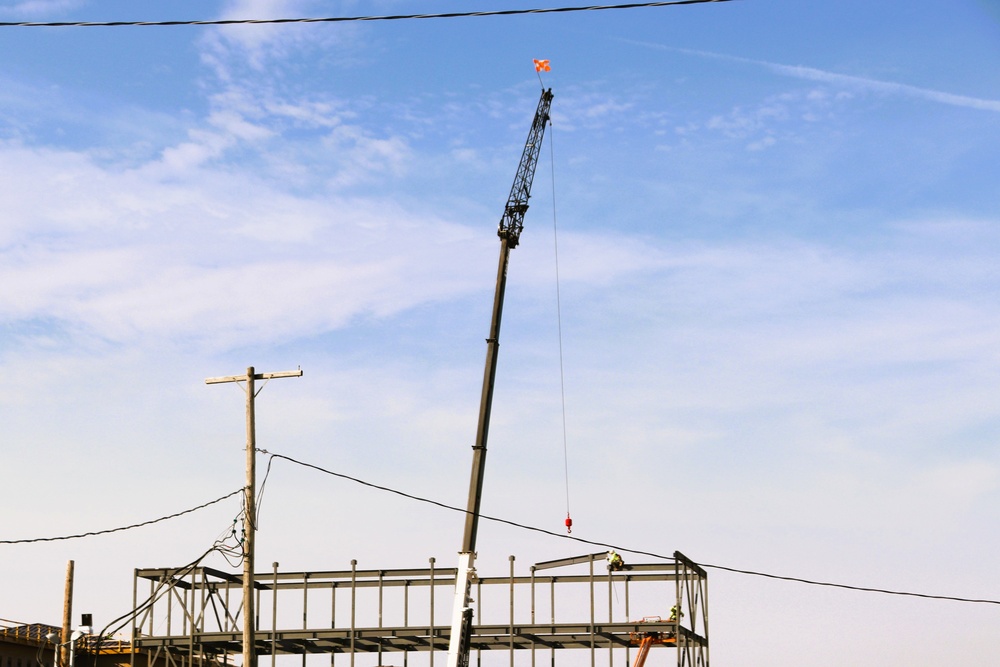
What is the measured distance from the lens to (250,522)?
2755 cm

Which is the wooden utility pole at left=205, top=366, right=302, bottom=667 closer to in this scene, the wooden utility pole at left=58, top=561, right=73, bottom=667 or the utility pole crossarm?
the utility pole crossarm

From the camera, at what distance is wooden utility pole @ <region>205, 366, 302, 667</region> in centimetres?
2730

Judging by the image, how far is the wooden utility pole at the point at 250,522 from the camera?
27297mm

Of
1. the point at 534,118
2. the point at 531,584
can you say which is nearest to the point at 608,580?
the point at 531,584

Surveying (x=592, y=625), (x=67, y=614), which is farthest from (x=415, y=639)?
(x=67, y=614)

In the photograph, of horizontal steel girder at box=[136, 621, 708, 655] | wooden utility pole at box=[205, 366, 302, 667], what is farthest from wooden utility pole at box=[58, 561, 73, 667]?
wooden utility pole at box=[205, 366, 302, 667]

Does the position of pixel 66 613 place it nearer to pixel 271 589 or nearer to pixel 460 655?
pixel 271 589

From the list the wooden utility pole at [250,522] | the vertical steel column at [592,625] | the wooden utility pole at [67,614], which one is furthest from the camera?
the wooden utility pole at [67,614]

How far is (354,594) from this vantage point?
37.0m

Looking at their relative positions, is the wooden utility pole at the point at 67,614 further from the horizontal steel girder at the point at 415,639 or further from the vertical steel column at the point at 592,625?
the vertical steel column at the point at 592,625

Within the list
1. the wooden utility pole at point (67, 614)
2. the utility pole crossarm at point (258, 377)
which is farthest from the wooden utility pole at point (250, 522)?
the wooden utility pole at point (67, 614)

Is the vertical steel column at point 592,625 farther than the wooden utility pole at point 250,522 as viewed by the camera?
Yes

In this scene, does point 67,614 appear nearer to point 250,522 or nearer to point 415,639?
point 415,639

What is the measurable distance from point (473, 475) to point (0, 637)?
22080 mm
